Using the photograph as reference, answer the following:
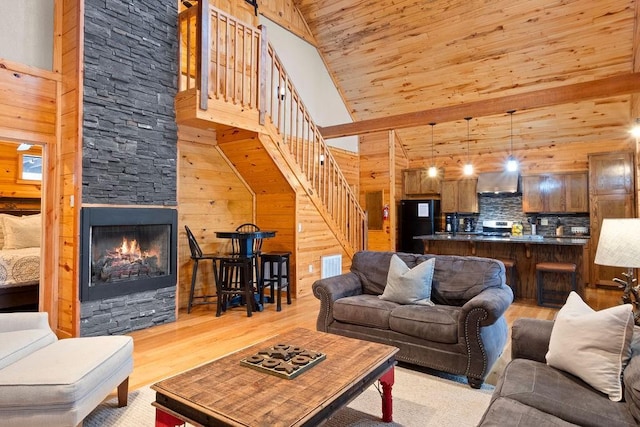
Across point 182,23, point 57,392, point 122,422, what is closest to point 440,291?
point 122,422

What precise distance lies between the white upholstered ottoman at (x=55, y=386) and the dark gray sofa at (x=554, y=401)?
2.00m

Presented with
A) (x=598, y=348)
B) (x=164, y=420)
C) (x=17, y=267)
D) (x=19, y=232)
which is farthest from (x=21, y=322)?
(x=598, y=348)

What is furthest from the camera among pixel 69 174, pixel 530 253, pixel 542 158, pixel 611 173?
pixel 542 158

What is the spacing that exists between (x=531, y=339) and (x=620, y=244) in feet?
2.51

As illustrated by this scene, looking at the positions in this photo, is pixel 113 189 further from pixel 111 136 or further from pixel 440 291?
pixel 440 291

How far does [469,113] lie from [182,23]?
13.2 feet

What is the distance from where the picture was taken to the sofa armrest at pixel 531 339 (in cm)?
218

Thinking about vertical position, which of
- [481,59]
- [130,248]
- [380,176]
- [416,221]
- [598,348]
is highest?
[481,59]

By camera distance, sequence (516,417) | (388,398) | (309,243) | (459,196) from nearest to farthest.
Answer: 1. (516,417)
2. (388,398)
3. (309,243)
4. (459,196)

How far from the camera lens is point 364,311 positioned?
332 cm

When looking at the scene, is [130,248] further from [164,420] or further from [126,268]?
[164,420]

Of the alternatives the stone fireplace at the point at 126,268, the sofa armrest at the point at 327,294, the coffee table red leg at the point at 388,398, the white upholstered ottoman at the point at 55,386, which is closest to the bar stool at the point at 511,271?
the sofa armrest at the point at 327,294

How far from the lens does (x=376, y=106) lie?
27.7 ft

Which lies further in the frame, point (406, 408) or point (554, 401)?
point (406, 408)
